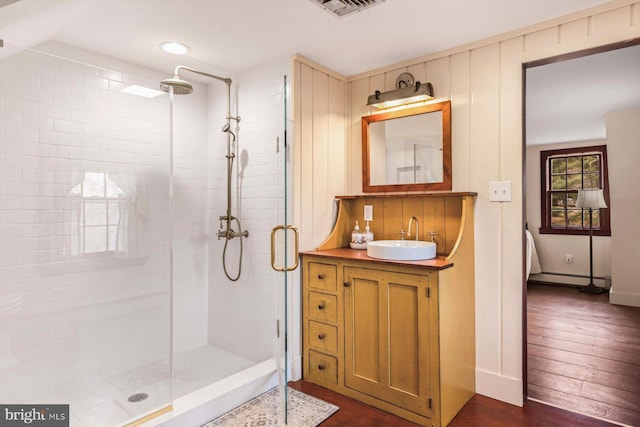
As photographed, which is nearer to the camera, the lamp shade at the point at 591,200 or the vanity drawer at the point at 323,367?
the vanity drawer at the point at 323,367

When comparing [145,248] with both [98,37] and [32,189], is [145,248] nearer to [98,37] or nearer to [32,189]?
[32,189]

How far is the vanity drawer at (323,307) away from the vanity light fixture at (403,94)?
4.59 feet

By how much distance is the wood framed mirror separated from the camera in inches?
99.7

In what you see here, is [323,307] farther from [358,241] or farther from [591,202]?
[591,202]

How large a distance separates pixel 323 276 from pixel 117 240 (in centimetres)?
127

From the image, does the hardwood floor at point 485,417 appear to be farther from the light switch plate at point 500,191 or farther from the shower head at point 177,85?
the shower head at point 177,85

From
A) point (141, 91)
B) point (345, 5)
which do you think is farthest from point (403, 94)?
point (141, 91)

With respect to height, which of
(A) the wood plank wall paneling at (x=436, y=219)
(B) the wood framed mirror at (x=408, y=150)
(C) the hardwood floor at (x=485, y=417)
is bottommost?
(C) the hardwood floor at (x=485, y=417)

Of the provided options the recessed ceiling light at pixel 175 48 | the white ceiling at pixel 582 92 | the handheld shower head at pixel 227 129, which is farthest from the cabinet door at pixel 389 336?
the white ceiling at pixel 582 92

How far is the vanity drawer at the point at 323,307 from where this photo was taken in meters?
2.47

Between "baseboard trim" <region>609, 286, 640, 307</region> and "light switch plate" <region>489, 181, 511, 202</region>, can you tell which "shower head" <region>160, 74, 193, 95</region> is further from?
"baseboard trim" <region>609, 286, 640, 307</region>

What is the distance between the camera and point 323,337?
252cm

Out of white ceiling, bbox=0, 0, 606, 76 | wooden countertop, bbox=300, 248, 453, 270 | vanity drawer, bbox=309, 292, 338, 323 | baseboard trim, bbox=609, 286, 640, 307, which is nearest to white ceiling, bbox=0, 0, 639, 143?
white ceiling, bbox=0, 0, 606, 76

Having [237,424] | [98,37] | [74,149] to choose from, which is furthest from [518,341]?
[98,37]
